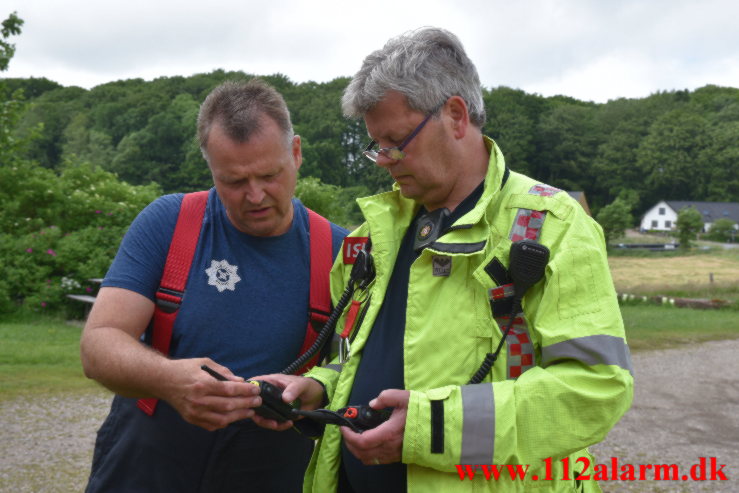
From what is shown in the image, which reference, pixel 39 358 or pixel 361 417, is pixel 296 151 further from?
pixel 39 358

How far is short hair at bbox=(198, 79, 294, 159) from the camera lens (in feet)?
8.82

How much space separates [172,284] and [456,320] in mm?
1097

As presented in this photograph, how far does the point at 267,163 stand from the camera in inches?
107

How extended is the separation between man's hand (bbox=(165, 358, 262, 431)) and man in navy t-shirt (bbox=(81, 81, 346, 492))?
25 cm

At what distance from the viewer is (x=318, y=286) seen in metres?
2.81

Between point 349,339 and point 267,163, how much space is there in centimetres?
75

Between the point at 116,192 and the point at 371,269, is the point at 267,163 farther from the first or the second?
the point at 116,192

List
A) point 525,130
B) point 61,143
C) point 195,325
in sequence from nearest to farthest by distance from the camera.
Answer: point 195,325 < point 525,130 < point 61,143

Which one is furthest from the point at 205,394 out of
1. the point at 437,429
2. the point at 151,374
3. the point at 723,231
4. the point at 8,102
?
the point at 723,231

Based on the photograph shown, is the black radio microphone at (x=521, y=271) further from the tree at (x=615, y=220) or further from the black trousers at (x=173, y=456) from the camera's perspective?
the tree at (x=615, y=220)

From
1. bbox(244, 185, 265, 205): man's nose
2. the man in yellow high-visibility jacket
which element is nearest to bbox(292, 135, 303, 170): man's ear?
bbox(244, 185, 265, 205): man's nose

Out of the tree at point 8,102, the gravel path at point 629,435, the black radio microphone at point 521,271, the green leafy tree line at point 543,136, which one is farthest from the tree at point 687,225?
the black radio microphone at point 521,271

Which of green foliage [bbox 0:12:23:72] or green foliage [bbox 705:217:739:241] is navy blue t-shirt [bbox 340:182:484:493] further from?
green foliage [bbox 705:217:739:241]

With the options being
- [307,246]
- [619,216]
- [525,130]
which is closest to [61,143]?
[525,130]
